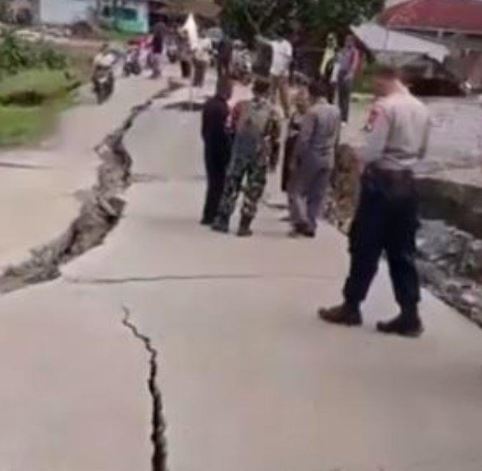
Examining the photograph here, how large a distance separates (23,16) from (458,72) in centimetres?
3892

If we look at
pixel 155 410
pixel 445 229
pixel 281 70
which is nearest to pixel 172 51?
pixel 281 70

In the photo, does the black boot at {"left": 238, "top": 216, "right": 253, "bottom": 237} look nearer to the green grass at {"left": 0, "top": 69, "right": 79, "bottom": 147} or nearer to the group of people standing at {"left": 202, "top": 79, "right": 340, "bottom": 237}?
the group of people standing at {"left": 202, "top": 79, "right": 340, "bottom": 237}

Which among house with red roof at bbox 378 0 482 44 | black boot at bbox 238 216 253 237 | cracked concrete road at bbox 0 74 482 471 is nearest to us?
cracked concrete road at bbox 0 74 482 471

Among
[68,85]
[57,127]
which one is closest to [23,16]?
[68,85]

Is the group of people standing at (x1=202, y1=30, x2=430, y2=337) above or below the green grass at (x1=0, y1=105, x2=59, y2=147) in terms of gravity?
above

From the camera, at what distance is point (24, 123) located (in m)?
26.6

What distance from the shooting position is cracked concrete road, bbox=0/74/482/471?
7.19 metres

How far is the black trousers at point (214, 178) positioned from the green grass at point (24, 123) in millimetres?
8024

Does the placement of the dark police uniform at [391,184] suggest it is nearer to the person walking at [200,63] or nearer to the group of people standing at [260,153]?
the group of people standing at [260,153]

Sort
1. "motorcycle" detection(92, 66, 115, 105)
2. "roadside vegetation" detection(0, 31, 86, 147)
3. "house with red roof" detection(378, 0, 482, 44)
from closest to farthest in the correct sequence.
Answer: "roadside vegetation" detection(0, 31, 86, 147) < "motorcycle" detection(92, 66, 115, 105) < "house with red roof" detection(378, 0, 482, 44)

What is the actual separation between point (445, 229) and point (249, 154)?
21.5 ft

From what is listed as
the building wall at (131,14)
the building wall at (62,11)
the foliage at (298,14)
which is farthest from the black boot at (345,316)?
the building wall at (131,14)

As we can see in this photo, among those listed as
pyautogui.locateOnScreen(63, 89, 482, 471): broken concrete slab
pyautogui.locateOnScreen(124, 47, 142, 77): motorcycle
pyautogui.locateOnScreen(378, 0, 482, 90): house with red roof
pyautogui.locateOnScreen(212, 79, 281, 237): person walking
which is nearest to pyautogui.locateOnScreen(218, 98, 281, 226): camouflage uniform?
pyautogui.locateOnScreen(212, 79, 281, 237): person walking

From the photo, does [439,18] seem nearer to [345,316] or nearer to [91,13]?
[91,13]
